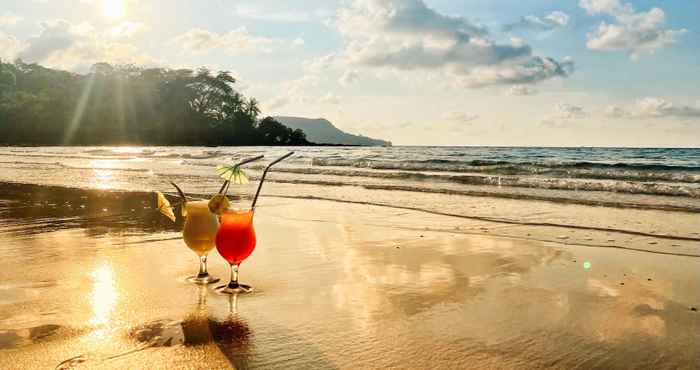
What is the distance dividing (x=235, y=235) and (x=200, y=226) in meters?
0.34

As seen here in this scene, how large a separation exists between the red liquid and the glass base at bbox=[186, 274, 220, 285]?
0.45m

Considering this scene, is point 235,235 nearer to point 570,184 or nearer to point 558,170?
point 570,184

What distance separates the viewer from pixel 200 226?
10.6 ft

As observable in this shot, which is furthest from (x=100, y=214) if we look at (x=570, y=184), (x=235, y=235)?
(x=570, y=184)

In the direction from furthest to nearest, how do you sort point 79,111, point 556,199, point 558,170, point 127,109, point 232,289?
point 127,109 → point 79,111 → point 558,170 → point 556,199 → point 232,289

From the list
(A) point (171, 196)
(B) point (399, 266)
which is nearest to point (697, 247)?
(B) point (399, 266)

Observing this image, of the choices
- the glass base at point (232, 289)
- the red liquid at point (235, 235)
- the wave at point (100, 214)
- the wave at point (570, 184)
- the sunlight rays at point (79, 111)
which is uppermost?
the sunlight rays at point (79, 111)

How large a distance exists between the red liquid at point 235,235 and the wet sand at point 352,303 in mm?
264

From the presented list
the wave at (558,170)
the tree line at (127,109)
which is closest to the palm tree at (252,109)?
the tree line at (127,109)

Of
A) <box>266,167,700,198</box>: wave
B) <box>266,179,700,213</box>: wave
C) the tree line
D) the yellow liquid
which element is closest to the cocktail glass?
the yellow liquid

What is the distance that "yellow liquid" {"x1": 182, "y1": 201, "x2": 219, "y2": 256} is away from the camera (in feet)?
10.6

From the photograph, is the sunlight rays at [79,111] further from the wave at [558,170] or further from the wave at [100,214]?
the wave at [100,214]

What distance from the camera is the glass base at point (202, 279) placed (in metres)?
3.40

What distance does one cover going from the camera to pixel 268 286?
336 centimetres
